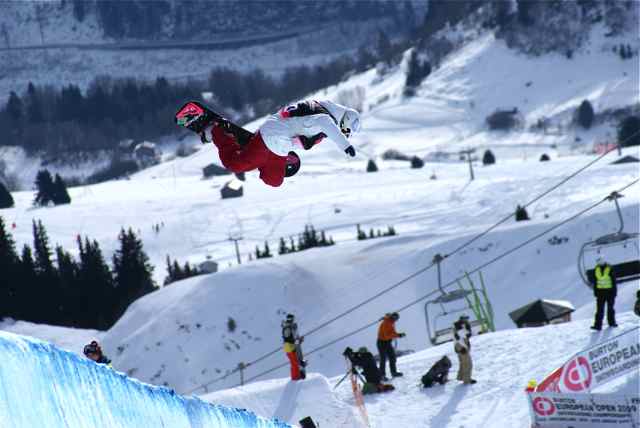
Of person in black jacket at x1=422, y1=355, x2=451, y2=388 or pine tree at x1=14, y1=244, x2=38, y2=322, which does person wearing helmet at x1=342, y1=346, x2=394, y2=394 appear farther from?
pine tree at x1=14, y1=244, x2=38, y2=322

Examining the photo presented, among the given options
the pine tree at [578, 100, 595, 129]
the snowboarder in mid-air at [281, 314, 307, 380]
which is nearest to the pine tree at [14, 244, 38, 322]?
the snowboarder in mid-air at [281, 314, 307, 380]

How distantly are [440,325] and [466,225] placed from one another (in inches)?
822

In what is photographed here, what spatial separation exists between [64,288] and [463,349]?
33.4m

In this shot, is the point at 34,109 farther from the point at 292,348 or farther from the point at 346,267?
the point at 292,348

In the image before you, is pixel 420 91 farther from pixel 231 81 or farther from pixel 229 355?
pixel 229 355

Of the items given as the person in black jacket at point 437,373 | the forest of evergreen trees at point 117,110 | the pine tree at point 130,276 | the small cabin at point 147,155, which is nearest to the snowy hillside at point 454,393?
the person in black jacket at point 437,373

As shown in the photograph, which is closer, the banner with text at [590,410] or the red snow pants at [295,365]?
the banner with text at [590,410]

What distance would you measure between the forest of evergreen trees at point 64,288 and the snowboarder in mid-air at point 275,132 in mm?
37870

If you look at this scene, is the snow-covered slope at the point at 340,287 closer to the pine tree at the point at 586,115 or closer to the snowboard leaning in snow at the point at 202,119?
the snowboard leaning in snow at the point at 202,119

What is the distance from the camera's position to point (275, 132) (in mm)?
11875

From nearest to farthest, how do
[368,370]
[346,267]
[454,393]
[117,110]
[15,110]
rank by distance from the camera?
[454,393] → [368,370] → [346,267] → [117,110] → [15,110]

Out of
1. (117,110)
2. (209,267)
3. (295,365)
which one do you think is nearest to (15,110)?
(117,110)

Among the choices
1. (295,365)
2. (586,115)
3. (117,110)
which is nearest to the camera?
(295,365)

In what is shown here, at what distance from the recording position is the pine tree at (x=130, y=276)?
51.4m
